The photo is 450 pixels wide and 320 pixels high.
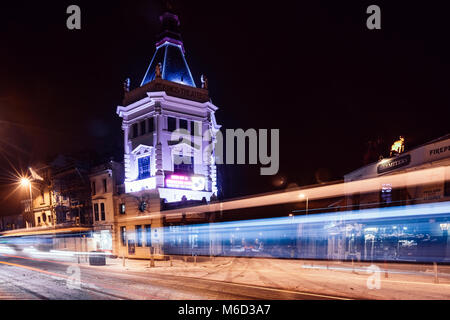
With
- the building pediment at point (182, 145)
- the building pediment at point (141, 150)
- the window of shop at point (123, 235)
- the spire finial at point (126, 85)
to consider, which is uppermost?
the spire finial at point (126, 85)

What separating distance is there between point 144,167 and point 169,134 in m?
4.24

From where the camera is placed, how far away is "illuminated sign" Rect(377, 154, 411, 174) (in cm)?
1811

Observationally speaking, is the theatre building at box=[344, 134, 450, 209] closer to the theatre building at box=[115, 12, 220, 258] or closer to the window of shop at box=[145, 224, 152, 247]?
the theatre building at box=[115, 12, 220, 258]

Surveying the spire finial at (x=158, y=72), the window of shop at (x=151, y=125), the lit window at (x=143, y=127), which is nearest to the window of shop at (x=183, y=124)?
the window of shop at (x=151, y=125)

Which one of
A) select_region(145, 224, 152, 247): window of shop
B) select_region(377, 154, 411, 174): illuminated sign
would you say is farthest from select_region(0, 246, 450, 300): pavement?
select_region(145, 224, 152, 247): window of shop

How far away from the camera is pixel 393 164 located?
19156 mm

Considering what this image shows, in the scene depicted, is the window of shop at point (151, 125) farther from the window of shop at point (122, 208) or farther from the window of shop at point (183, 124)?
the window of shop at point (122, 208)

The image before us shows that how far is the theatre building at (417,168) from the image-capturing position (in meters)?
15.8

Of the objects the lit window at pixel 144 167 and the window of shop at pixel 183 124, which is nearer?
the lit window at pixel 144 167

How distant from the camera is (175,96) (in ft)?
103

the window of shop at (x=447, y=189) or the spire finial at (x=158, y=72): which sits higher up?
the spire finial at (x=158, y=72)

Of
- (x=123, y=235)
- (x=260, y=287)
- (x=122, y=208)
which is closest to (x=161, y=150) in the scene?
(x=122, y=208)

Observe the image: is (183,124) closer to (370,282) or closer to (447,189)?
(447,189)
